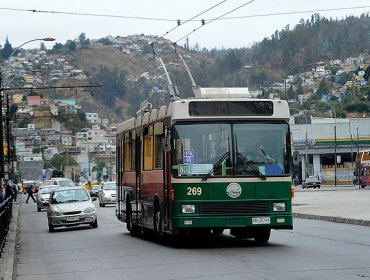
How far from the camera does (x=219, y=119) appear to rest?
1922 centimetres

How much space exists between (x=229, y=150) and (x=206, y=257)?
8.15ft

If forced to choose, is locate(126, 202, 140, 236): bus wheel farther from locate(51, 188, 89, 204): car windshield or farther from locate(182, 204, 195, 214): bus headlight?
locate(51, 188, 89, 204): car windshield

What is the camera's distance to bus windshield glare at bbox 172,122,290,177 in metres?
19.0

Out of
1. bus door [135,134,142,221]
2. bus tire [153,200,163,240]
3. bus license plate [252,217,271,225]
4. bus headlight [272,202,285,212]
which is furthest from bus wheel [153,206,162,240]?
bus headlight [272,202,285,212]

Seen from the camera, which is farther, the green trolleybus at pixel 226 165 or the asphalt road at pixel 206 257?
the green trolleybus at pixel 226 165

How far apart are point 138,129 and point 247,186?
5.35 m

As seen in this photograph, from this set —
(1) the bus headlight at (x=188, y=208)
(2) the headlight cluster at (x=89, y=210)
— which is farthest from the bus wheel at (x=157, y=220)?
(2) the headlight cluster at (x=89, y=210)

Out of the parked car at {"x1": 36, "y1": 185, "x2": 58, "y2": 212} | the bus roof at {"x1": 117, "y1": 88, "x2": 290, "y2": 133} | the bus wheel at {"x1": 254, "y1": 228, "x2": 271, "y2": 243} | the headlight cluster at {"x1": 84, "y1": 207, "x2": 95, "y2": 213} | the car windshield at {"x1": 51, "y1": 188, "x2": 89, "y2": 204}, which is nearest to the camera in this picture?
the bus roof at {"x1": 117, "y1": 88, "x2": 290, "y2": 133}

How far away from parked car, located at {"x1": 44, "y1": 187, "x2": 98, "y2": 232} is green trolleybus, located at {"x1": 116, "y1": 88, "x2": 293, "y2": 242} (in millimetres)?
11387

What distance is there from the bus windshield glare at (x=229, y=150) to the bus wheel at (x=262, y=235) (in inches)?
Result: 67.6

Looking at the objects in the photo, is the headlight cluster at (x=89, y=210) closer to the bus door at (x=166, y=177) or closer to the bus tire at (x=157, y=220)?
the bus tire at (x=157, y=220)

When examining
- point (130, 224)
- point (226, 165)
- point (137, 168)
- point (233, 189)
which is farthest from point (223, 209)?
point (130, 224)

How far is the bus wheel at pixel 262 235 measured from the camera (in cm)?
2031

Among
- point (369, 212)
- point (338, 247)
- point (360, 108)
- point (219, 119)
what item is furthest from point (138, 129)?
point (360, 108)
